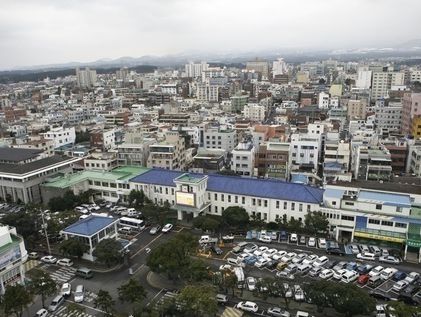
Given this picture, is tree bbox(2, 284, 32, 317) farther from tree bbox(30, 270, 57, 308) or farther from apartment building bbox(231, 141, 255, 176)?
apartment building bbox(231, 141, 255, 176)

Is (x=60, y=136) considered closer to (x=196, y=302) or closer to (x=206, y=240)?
(x=206, y=240)

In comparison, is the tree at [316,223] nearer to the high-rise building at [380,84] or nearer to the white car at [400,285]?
the white car at [400,285]

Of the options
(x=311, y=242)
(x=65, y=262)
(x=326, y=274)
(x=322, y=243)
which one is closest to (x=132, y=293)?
(x=65, y=262)

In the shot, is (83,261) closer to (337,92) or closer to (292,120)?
(292,120)

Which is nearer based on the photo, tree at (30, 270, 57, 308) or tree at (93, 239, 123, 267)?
tree at (30, 270, 57, 308)

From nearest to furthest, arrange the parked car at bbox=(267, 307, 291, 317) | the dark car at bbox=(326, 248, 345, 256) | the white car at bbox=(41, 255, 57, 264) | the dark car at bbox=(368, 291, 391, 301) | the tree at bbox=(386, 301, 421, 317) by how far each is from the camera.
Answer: the tree at bbox=(386, 301, 421, 317)
the parked car at bbox=(267, 307, 291, 317)
the dark car at bbox=(368, 291, 391, 301)
the white car at bbox=(41, 255, 57, 264)
the dark car at bbox=(326, 248, 345, 256)

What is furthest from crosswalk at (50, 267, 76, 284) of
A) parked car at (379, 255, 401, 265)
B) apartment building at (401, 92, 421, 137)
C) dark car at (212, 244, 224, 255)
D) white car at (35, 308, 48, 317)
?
apartment building at (401, 92, 421, 137)

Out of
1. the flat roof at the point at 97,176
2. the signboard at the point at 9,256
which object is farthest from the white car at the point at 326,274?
the flat roof at the point at 97,176
